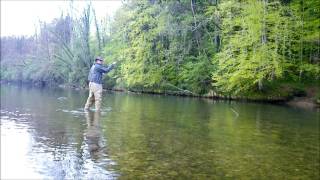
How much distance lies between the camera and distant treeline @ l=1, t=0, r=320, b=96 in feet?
116

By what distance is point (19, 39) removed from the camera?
89812mm

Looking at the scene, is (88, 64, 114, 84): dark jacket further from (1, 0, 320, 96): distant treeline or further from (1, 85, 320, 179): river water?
(1, 0, 320, 96): distant treeline

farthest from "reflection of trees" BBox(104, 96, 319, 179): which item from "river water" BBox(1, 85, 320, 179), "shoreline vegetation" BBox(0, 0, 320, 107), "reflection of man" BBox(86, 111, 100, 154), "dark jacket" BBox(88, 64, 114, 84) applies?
"shoreline vegetation" BBox(0, 0, 320, 107)

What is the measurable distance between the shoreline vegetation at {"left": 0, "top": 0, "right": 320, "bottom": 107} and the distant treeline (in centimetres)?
8

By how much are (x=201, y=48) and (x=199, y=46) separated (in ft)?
1.01

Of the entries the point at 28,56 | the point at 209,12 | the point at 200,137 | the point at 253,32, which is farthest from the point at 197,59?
the point at 28,56

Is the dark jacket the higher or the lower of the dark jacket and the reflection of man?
the higher

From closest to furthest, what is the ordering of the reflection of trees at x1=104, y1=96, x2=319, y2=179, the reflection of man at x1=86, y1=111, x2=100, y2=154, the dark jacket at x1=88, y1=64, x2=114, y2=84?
the reflection of trees at x1=104, y1=96, x2=319, y2=179, the reflection of man at x1=86, y1=111, x2=100, y2=154, the dark jacket at x1=88, y1=64, x2=114, y2=84

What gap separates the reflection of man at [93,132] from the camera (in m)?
10.1

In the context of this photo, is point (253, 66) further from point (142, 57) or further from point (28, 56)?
point (28, 56)

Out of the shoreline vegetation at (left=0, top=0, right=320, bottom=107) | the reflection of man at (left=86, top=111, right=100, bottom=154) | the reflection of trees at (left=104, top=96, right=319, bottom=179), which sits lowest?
the reflection of trees at (left=104, top=96, right=319, bottom=179)

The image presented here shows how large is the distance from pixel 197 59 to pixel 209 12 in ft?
15.3

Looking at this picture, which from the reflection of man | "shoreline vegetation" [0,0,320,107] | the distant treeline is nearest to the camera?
the reflection of man

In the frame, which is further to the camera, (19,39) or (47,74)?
(19,39)
